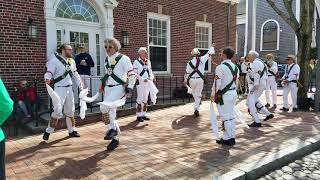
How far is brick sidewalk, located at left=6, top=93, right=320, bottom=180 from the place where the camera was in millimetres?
5027

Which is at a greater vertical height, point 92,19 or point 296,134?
point 92,19

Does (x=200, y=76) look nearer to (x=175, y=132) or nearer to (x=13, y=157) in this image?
(x=175, y=132)

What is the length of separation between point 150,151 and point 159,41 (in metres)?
8.54

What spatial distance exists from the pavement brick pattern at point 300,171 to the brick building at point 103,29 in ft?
23.9

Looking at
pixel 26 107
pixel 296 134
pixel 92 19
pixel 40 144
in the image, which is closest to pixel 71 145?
pixel 40 144

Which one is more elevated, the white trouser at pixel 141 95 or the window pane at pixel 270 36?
the window pane at pixel 270 36

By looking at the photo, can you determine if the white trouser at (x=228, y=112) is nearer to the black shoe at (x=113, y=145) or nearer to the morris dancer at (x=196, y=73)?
the black shoe at (x=113, y=145)

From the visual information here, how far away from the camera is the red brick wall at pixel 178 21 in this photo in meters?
12.5

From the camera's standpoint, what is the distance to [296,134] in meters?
7.30

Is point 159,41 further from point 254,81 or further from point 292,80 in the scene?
point 254,81

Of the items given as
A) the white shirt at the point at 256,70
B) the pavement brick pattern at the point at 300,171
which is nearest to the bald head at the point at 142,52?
the white shirt at the point at 256,70

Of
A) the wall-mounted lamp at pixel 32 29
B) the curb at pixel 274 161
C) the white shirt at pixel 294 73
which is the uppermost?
the wall-mounted lamp at pixel 32 29

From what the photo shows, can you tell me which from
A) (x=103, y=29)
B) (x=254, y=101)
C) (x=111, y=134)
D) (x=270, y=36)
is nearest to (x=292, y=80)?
(x=254, y=101)

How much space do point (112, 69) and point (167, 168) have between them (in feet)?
7.25
